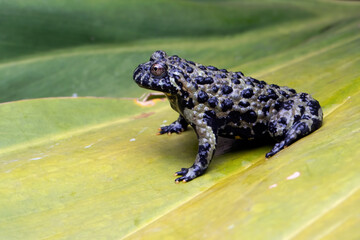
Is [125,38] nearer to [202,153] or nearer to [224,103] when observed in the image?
[224,103]

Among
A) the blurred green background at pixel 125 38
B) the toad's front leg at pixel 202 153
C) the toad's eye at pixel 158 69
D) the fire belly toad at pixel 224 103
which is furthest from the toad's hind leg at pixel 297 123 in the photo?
the blurred green background at pixel 125 38

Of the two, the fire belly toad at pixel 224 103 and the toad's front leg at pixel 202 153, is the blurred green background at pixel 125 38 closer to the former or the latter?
the fire belly toad at pixel 224 103

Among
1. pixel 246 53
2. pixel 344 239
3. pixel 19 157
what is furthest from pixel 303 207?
pixel 246 53

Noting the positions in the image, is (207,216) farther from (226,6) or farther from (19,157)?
(226,6)

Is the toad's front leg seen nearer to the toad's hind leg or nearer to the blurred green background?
the toad's hind leg

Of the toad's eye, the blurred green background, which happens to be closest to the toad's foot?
the toad's eye

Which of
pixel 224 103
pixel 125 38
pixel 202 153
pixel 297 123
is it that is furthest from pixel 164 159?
pixel 125 38

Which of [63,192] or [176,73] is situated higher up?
[176,73]
